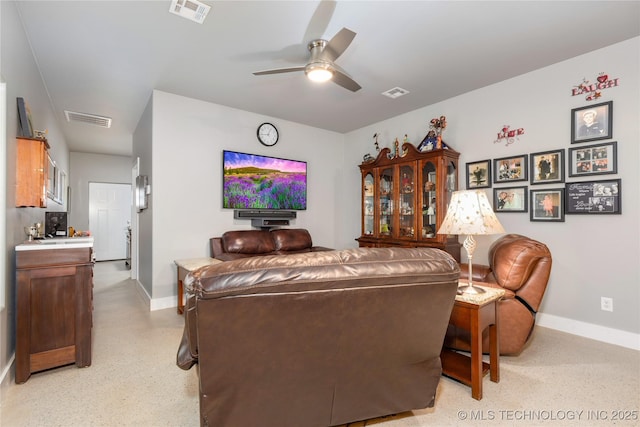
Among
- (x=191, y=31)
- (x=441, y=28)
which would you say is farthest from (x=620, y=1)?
(x=191, y=31)

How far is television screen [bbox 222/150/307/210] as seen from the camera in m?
4.12

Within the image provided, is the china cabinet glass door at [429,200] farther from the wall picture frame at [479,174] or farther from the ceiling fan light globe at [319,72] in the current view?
the ceiling fan light globe at [319,72]

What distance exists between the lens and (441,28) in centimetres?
239

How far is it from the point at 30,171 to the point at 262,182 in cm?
253

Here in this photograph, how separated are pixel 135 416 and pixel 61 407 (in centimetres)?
48

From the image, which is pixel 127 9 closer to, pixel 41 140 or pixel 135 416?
pixel 41 140

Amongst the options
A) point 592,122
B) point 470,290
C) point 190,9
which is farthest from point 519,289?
point 190,9

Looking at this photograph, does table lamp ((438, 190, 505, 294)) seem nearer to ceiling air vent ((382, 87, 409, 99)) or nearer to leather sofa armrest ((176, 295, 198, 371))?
leather sofa armrest ((176, 295, 198, 371))

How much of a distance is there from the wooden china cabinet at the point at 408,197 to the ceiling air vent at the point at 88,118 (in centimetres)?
404

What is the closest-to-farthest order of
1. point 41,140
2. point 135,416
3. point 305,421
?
point 305,421 → point 135,416 → point 41,140

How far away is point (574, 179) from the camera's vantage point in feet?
9.33

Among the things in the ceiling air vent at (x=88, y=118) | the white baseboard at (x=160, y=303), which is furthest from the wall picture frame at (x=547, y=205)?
the ceiling air vent at (x=88, y=118)

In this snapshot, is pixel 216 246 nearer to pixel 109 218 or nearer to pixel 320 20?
pixel 320 20

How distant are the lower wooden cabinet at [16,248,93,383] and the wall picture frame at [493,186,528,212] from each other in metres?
3.87
